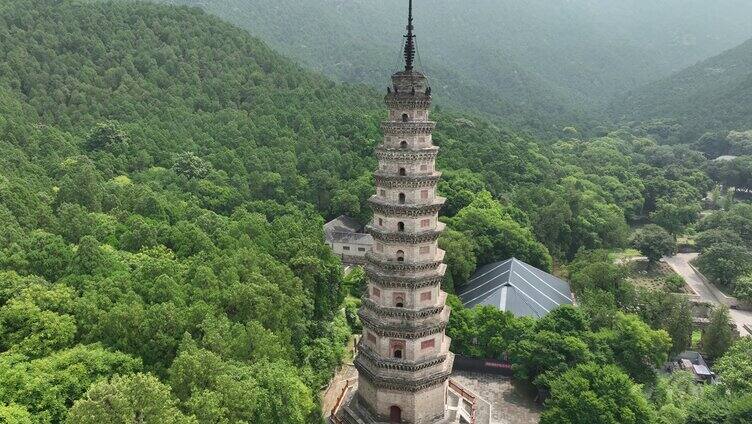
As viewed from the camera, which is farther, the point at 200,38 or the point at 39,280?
the point at 200,38

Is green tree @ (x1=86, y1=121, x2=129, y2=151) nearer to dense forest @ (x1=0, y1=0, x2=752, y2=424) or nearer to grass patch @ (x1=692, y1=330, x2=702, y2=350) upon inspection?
dense forest @ (x1=0, y1=0, x2=752, y2=424)

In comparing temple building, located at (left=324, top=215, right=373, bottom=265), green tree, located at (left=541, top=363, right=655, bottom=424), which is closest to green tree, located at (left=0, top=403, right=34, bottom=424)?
green tree, located at (left=541, top=363, right=655, bottom=424)

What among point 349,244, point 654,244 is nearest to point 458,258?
point 349,244

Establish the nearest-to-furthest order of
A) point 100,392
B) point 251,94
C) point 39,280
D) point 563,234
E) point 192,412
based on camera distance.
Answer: point 100,392 → point 192,412 → point 39,280 → point 563,234 → point 251,94

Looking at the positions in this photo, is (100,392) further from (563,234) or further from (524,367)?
(563,234)

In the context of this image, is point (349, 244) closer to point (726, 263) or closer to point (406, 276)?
point (406, 276)

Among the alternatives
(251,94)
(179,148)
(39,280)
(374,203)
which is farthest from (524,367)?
(251,94)

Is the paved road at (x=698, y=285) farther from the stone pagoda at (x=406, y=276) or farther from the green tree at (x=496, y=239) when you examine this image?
the stone pagoda at (x=406, y=276)
